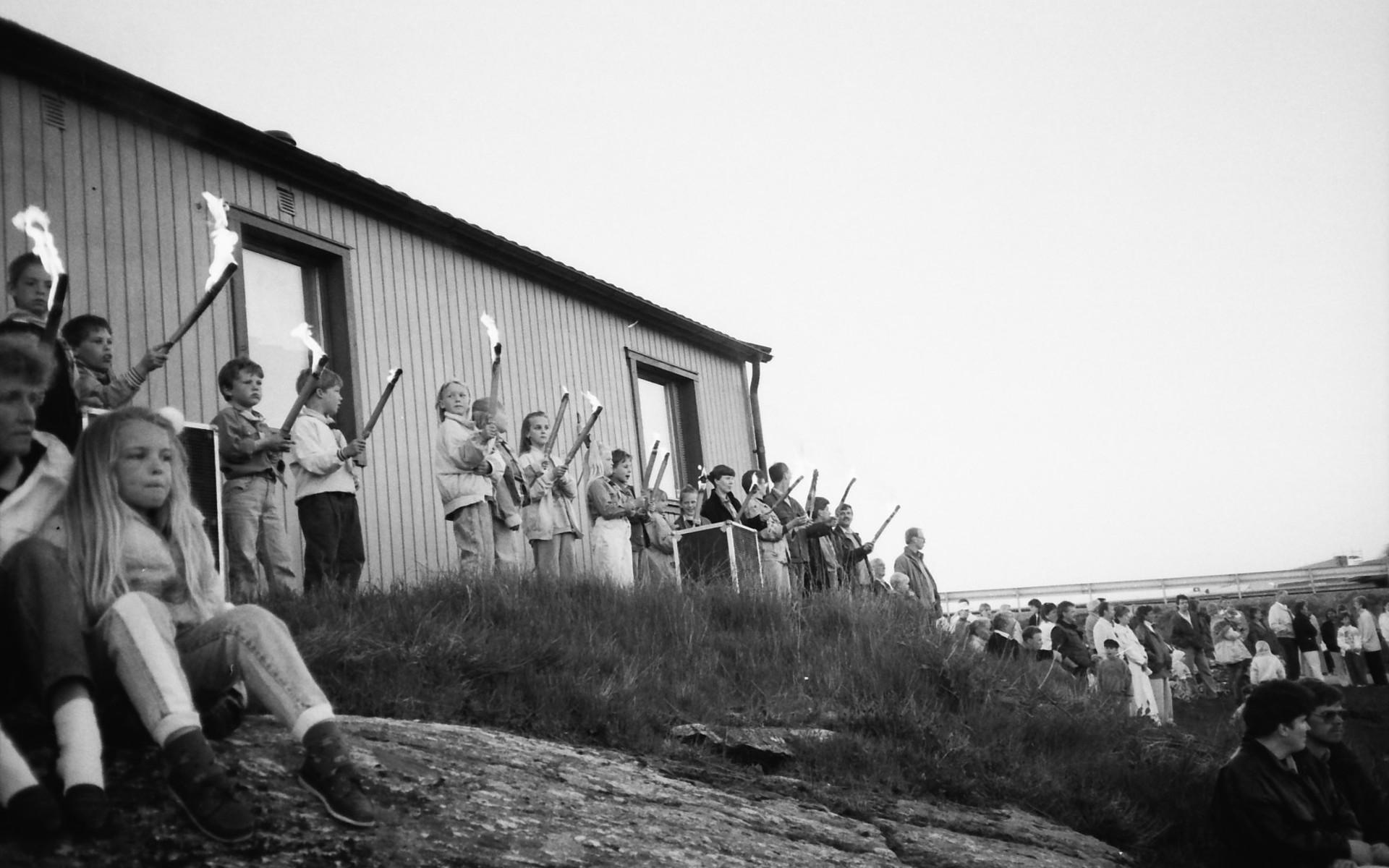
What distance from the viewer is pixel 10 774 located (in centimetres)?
338

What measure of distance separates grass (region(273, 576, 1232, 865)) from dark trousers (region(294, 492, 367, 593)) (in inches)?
31.2

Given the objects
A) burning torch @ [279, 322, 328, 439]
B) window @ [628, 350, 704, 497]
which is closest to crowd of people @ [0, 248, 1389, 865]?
burning torch @ [279, 322, 328, 439]

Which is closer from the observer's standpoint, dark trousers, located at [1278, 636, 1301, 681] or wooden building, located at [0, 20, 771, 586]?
wooden building, located at [0, 20, 771, 586]

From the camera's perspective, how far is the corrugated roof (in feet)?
29.7

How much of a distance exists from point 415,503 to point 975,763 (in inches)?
244

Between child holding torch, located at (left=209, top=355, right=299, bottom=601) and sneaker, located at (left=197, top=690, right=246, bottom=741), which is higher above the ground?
child holding torch, located at (left=209, top=355, right=299, bottom=601)

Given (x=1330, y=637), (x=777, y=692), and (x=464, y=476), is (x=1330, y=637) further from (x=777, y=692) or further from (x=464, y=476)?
(x=464, y=476)

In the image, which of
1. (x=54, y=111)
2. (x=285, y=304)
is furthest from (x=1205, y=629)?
(x=54, y=111)

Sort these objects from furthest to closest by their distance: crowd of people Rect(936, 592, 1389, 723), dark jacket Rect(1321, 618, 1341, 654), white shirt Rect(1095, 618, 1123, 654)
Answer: dark jacket Rect(1321, 618, 1341, 654)
white shirt Rect(1095, 618, 1123, 654)
crowd of people Rect(936, 592, 1389, 723)

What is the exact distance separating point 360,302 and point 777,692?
595cm

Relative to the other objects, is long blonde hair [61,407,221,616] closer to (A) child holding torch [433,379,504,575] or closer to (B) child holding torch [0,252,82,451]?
(B) child holding torch [0,252,82,451]

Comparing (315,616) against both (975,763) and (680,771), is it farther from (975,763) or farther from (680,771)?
(975,763)

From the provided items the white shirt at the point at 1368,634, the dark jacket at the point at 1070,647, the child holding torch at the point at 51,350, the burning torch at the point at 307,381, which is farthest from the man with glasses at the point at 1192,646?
the child holding torch at the point at 51,350

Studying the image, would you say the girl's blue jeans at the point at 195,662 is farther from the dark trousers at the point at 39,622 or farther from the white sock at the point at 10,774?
the white sock at the point at 10,774
